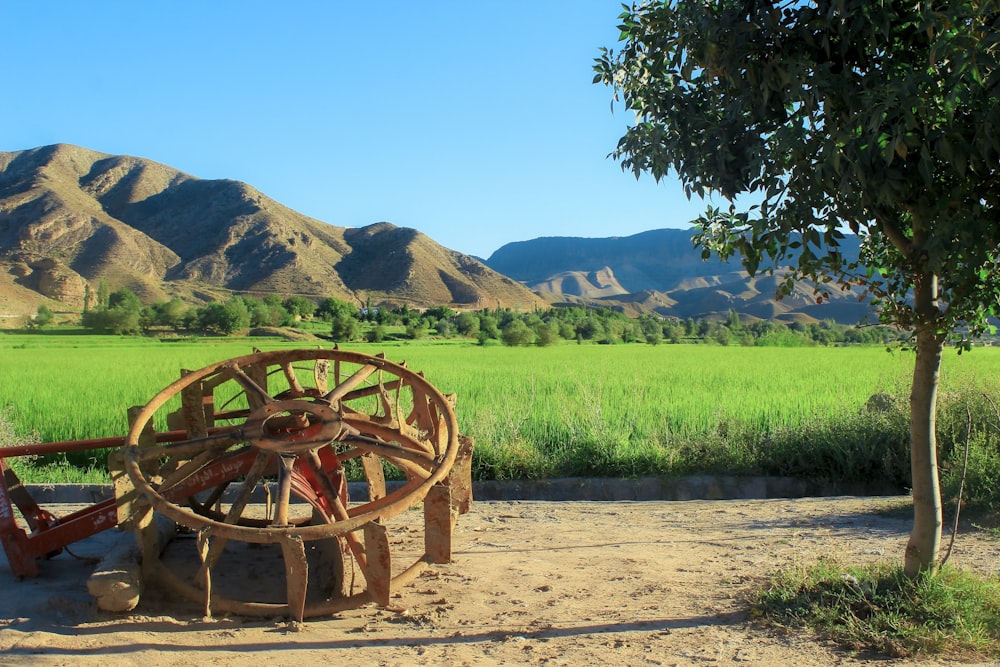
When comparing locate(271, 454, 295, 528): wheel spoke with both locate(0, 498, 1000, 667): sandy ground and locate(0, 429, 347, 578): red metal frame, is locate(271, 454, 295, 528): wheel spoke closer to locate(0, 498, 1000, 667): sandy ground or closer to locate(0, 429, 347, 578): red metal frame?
locate(0, 429, 347, 578): red metal frame

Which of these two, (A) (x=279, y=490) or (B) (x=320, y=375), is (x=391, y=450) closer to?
(A) (x=279, y=490)

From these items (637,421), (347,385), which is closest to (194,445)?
(347,385)

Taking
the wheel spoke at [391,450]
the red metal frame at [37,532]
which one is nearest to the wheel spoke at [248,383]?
the wheel spoke at [391,450]

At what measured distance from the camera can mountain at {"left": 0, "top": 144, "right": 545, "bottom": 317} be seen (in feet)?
243

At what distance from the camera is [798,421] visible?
9.80m

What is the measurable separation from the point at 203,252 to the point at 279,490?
290 feet

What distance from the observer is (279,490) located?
3.72 metres

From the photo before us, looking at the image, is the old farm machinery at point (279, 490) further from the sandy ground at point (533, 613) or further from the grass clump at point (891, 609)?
the grass clump at point (891, 609)

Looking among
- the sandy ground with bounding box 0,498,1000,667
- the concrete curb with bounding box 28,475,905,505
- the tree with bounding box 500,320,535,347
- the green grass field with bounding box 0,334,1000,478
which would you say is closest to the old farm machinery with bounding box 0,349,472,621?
the sandy ground with bounding box 0,498,1000,667

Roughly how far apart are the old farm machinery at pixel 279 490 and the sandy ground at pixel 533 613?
0.56 ft

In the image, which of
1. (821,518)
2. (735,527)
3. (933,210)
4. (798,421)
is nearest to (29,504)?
(735,527)

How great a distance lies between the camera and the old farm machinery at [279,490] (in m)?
Answer: 3.69

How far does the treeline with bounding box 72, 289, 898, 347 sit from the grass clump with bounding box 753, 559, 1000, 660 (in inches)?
1605

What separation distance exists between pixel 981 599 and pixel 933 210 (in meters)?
1.98
